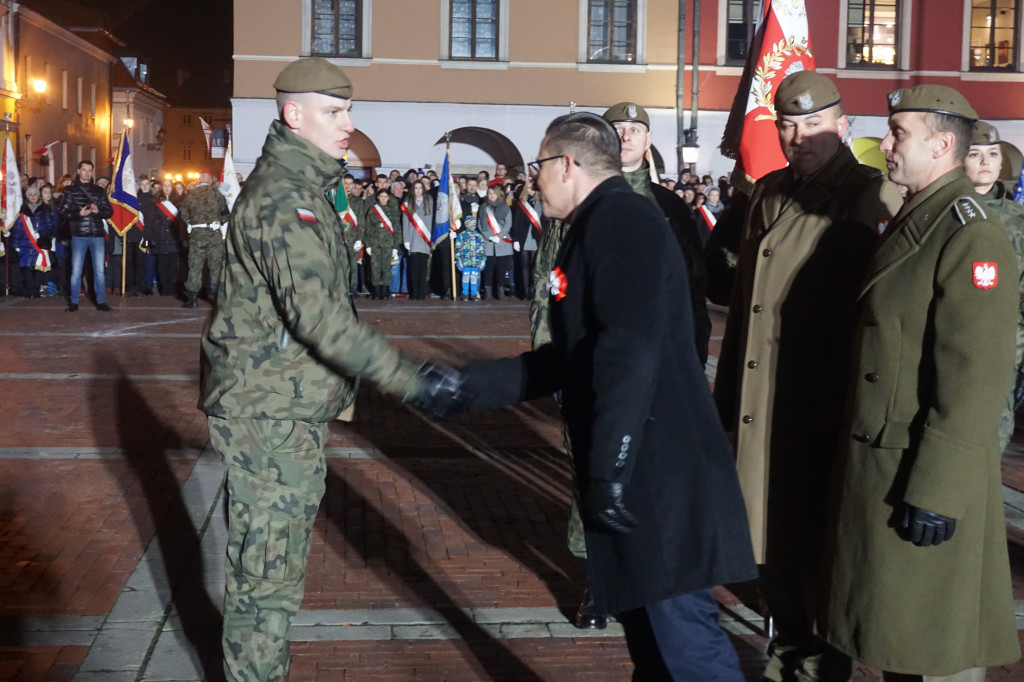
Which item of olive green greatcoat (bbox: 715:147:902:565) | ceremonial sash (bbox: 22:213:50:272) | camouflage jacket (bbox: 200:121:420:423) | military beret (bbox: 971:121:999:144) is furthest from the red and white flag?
ceremonial sash (bbox: 22:213:50:272)

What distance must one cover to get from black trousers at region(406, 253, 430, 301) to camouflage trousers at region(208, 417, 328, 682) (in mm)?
16289

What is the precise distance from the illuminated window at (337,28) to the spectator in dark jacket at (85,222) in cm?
1580

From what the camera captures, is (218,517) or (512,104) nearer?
(218,517)

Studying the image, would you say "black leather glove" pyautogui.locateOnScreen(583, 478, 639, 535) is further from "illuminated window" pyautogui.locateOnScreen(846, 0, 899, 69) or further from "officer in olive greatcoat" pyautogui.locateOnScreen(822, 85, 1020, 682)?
"illuminated window" pyautogui.locateOnScreen(846, 0, 899, 69)

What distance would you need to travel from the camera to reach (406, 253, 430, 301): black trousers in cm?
2017

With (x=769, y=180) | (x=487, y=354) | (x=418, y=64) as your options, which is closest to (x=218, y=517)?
(x=769, y=180)

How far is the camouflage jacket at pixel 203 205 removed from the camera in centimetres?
1844

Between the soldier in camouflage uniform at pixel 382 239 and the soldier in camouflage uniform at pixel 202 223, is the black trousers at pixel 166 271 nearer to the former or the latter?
the soldier in camouflage uniform at pixel 202 223

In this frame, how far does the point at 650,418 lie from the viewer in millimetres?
3195

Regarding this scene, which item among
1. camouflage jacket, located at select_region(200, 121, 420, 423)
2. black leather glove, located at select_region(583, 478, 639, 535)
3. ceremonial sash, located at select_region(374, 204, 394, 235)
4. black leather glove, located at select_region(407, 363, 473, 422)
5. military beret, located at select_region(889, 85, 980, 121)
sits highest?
military beret, located at select_region(889, 85, 980, 121)

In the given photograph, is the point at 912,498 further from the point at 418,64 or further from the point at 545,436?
the point at 418,64

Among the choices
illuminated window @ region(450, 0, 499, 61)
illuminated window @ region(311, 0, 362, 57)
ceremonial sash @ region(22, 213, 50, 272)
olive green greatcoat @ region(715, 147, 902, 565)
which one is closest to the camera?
olive green greatcoat @ region(715, 147, 902, 565)

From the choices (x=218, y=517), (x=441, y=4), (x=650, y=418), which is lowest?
(x=218, y=517)

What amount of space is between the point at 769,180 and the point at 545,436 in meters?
4.50
